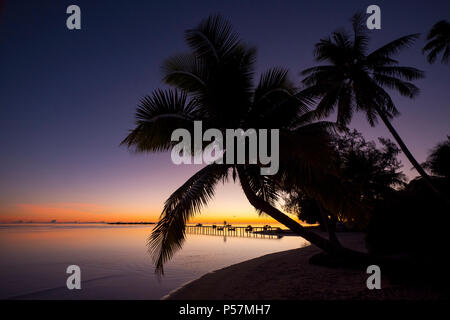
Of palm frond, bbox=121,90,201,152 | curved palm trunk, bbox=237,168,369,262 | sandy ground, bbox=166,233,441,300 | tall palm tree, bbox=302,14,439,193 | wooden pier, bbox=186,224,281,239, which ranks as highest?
tall palm tree, bbox=302,14,439,193

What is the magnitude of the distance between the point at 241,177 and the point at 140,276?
10.8 metres

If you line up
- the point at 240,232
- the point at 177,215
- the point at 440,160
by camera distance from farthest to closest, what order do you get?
the point at 240,232, the point at 440,160, the point at 177,215

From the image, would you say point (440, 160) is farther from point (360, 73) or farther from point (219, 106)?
point (219, 106)

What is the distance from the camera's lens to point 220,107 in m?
6.82

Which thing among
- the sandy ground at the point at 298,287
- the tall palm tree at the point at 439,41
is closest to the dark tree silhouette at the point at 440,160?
the tall palm tree at the point at 439,41

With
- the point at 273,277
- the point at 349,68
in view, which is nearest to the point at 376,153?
the point at 349,68

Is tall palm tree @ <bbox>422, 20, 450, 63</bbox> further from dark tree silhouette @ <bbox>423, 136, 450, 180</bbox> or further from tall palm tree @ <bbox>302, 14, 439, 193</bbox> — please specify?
dark tree silhouette @ <bbox>423, 136, 450, 180</bbox>

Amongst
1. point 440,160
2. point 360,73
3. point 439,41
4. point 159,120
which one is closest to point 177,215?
point 159,120

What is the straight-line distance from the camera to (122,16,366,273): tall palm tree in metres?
6.11

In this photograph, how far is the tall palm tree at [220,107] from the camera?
6.11 m

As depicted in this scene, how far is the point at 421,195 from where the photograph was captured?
8352 millimetres

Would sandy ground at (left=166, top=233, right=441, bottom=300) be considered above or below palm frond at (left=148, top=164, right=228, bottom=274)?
below

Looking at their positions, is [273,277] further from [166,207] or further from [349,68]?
[349,68]

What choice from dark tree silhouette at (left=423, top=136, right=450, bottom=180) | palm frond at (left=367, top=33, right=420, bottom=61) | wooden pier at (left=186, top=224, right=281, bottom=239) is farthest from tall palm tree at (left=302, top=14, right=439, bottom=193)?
wooden pier at (left=186, top=224, right=281, bottom=239)
